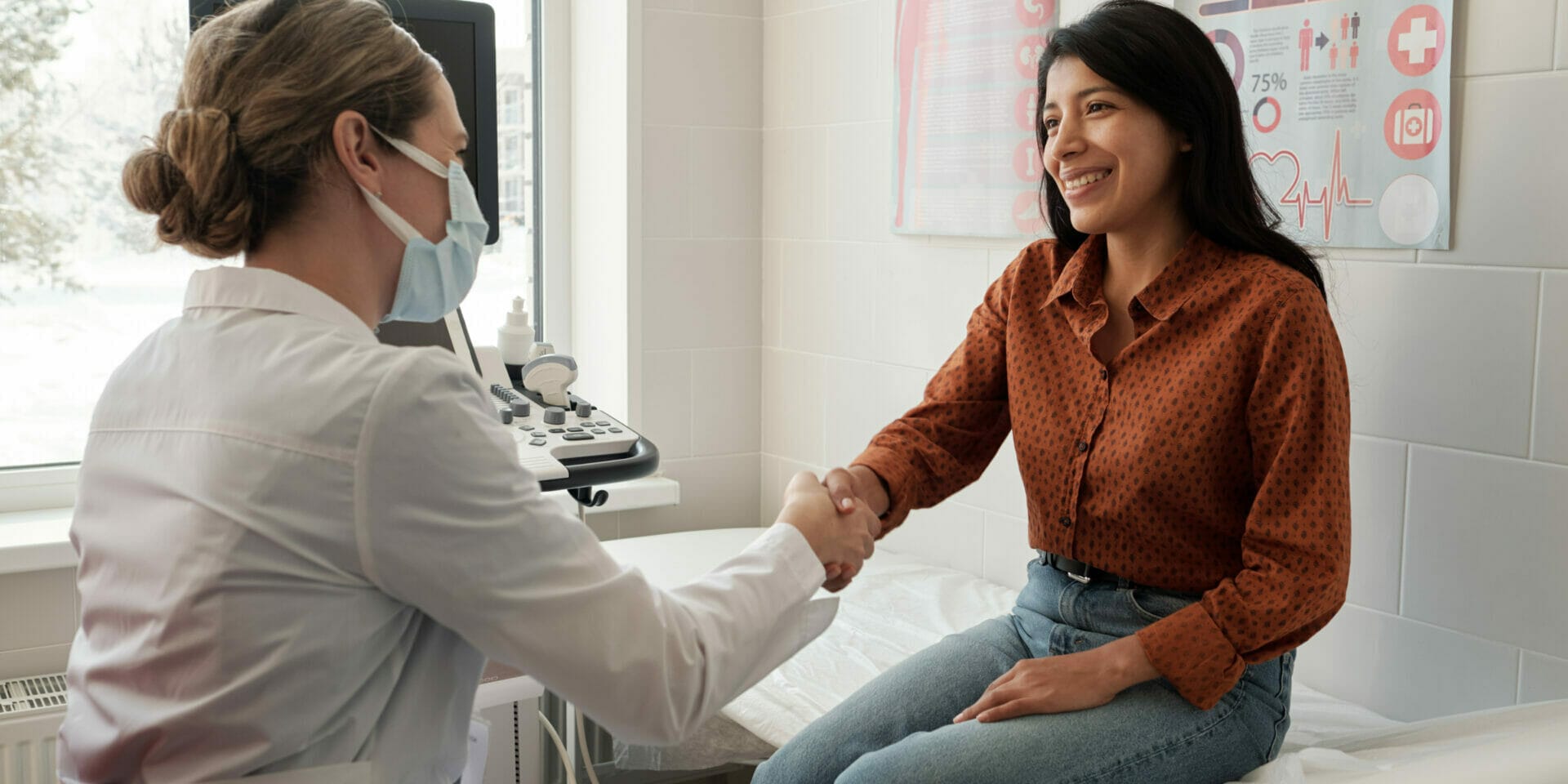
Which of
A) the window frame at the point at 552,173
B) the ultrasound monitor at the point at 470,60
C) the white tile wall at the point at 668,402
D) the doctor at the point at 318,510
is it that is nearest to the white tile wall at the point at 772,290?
the white tile wall at the point at 668,402

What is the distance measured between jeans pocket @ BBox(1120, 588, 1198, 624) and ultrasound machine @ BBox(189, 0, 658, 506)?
0.71 meters

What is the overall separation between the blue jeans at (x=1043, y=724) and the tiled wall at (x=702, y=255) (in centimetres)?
157

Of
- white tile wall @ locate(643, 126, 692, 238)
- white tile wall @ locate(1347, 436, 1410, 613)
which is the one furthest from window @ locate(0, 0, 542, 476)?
white tile wall @ locate(1347, 436, 1410, 613)

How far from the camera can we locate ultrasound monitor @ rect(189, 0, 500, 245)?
2.03 metres

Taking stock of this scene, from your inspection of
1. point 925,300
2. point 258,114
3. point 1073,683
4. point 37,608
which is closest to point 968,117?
point 925,300

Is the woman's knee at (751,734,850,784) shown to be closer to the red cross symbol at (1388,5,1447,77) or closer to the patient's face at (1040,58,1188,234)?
the patient's face at (1040,58,1188,234)

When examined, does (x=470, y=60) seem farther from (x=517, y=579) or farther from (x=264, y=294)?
(x=517, y=579)

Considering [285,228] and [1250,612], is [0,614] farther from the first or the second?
[1250,612]

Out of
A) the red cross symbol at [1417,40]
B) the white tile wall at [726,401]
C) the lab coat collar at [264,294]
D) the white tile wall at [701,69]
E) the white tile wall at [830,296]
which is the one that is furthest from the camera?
the white tile wall at [726,401]

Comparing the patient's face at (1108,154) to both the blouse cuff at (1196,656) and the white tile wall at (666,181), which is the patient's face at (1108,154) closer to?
the blouse cuff at (1196,656)

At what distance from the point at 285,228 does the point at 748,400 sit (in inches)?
86.9

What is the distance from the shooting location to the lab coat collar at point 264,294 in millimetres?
1054

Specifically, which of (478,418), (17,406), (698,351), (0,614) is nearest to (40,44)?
(17,406)

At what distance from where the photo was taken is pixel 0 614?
2.36 m
